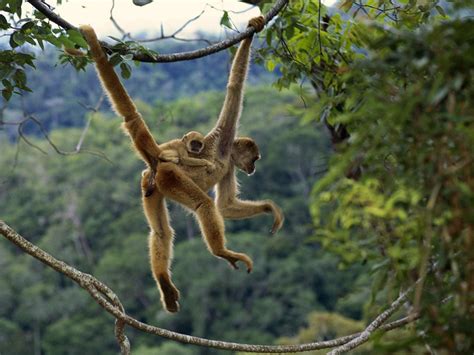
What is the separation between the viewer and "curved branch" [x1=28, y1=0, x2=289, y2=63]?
4.31 meters

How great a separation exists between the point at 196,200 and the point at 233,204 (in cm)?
90

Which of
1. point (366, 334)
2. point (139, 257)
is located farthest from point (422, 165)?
point (139, 257)

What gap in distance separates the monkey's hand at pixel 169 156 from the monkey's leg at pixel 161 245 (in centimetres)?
17

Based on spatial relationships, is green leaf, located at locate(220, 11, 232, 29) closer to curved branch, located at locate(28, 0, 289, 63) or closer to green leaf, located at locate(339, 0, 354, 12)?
curved branch, located at locate(28, 0, 289, 63)

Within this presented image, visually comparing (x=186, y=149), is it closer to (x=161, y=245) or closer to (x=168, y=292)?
(x=161, y=245)

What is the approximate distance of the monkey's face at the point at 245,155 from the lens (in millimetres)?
6707

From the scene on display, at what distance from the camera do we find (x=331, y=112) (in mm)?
5098

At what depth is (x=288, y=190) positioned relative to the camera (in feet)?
191

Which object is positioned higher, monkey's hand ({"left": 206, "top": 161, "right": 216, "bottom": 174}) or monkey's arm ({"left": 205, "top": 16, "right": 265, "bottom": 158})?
monkey's arm ({"left": 205, "top": 16, "right": 265, "bottom": 158})

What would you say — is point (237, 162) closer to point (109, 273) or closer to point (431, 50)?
point (431, 50)

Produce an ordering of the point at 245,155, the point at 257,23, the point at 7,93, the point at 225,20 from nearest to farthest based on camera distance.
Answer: the point at 7,93 < the point at 225,20 < the point at 257,23 < the point at 245,155

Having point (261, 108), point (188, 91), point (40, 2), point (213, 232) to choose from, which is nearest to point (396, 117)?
point (40, 2)

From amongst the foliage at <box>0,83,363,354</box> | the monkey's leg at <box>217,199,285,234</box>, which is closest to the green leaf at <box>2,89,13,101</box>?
the monkey's leg at <box>217,199,285,234</box>

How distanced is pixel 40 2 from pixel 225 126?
229 centimetres
